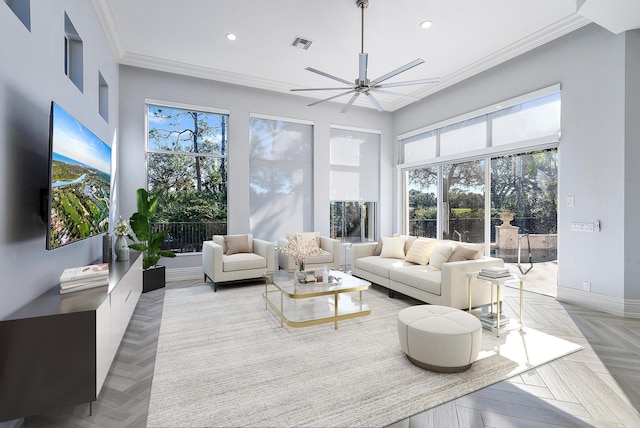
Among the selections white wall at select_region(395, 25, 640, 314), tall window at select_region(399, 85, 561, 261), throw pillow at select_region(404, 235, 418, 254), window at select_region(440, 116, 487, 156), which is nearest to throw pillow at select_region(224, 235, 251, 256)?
throw pillow at select_region(404, 235, 418, 254)

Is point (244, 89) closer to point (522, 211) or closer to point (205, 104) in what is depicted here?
point (205, 104)

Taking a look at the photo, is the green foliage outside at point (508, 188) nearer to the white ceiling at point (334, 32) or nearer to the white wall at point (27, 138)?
the white ceiling at point (334, 32)

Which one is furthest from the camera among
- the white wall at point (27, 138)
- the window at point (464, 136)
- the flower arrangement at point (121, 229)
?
the window at point (464, 136)

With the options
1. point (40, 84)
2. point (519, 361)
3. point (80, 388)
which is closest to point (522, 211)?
point (519, 361)

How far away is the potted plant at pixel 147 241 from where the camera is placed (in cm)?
445

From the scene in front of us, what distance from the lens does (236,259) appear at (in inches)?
184

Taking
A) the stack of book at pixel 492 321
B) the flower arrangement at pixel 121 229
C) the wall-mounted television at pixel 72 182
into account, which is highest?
the wall-mounted television at pixel 72 182

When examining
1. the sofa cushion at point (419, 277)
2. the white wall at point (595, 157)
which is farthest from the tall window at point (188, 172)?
the white wall at point (595, 157)

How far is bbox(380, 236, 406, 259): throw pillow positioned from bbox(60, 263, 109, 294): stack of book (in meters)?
3.65

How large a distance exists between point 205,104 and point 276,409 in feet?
16.5

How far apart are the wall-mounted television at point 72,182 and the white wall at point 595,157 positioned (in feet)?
17.6

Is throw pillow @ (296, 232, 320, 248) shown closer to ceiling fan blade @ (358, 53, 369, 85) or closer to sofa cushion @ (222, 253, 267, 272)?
sofa cushion @ (222, 253, 267, 272)

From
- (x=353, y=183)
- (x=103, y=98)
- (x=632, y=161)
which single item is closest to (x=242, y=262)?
(x=103, y=98)

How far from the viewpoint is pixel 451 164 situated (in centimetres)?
577
